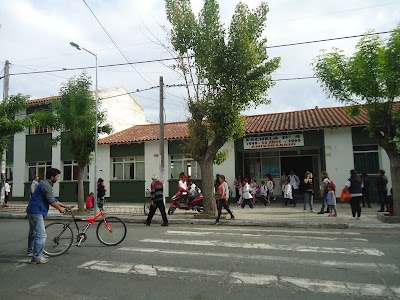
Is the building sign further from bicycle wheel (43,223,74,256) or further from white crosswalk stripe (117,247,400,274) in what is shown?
bicycle wheel (43,223,74,256)

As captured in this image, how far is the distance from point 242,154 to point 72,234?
1406 centimetres

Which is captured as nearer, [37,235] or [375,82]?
[37,235]

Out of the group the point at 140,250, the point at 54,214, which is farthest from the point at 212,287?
the point at 54,214

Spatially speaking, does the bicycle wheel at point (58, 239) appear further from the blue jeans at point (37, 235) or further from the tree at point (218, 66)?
the tree at point (218, 66)

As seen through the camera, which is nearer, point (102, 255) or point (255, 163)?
point (102, 255)

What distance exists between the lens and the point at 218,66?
40.0 feet

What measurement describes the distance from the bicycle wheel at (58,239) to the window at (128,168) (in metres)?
14.1

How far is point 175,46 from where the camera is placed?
12.8 meters

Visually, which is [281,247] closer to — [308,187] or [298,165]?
[308,187]

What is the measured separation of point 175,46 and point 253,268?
31.1 ft

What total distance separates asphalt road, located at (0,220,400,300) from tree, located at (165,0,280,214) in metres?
4.83

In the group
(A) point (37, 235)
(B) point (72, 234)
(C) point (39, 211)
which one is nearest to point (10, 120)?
(B) point (72, 234)

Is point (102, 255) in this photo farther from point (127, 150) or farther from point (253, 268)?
point (127, 150)

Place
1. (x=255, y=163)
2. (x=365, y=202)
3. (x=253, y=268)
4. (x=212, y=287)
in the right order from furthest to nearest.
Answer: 1. (x=255, y=163)
2. (x=365, y=202)
3. (x=253, y=268)
4. (x=212, y=287)
